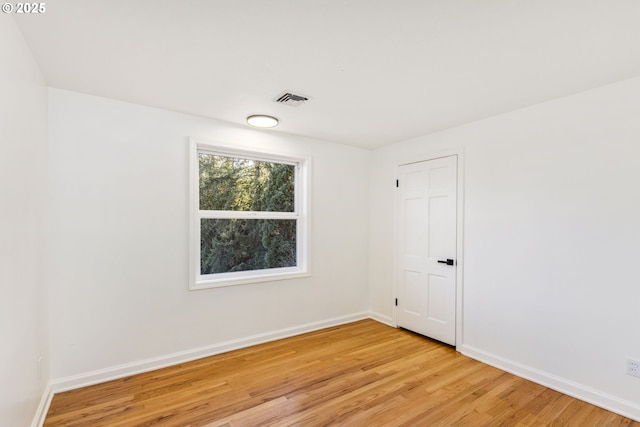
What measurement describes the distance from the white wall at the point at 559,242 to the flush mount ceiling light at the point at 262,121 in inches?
75.3

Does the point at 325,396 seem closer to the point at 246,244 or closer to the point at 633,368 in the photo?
the point at 246,244

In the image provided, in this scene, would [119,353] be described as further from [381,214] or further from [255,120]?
[381,214]

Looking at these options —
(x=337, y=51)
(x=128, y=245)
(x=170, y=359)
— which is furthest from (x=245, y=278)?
(x=337, y=51)

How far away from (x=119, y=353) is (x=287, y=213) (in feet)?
6.80

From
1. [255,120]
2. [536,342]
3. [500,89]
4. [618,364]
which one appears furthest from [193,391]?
[500,89]

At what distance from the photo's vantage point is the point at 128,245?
2.66 m

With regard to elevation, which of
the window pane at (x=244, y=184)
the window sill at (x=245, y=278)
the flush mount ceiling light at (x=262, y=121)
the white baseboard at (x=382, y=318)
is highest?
the flush mount ceiling light at (x=262, y=121)

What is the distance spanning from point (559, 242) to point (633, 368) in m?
0.94

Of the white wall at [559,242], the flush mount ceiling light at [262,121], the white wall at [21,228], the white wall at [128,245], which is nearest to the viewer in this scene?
the white wall at [21,228]

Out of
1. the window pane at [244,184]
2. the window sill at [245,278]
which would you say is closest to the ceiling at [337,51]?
the window pane at [244,184]

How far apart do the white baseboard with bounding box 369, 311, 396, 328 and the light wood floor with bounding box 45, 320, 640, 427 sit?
85cm

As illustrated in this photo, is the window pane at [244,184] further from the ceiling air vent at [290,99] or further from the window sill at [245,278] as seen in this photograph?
the ceiling air vent at [290,99]

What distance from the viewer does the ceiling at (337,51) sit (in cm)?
151

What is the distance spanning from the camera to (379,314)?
4188 millimetres
